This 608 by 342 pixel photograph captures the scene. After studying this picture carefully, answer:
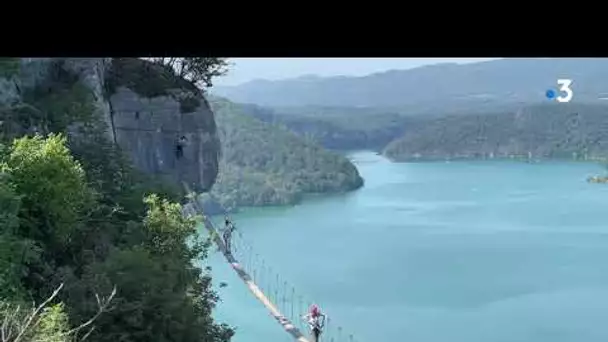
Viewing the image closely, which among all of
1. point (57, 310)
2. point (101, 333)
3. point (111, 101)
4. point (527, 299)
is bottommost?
point (527, 299)

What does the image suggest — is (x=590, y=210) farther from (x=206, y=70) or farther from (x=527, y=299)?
(x=206, y=70)

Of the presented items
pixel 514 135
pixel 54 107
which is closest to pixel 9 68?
pixel 54 107

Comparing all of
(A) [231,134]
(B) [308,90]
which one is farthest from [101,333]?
(B) [308,90]

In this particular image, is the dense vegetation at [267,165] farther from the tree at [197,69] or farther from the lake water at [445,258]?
the tree at [197,69]

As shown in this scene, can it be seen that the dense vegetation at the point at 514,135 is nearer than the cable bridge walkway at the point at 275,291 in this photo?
No

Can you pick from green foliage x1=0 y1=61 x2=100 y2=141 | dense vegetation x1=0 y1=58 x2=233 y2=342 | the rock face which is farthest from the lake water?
dense vegetation x1=0 y1=58 x2=233 y2=342

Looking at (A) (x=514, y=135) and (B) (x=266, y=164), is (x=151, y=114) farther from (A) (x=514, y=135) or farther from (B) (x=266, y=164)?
(A) (x=514, y=135)

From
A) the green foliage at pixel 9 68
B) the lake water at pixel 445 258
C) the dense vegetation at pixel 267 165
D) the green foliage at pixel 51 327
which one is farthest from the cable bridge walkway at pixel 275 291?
the green foliage at pixel 51 327
